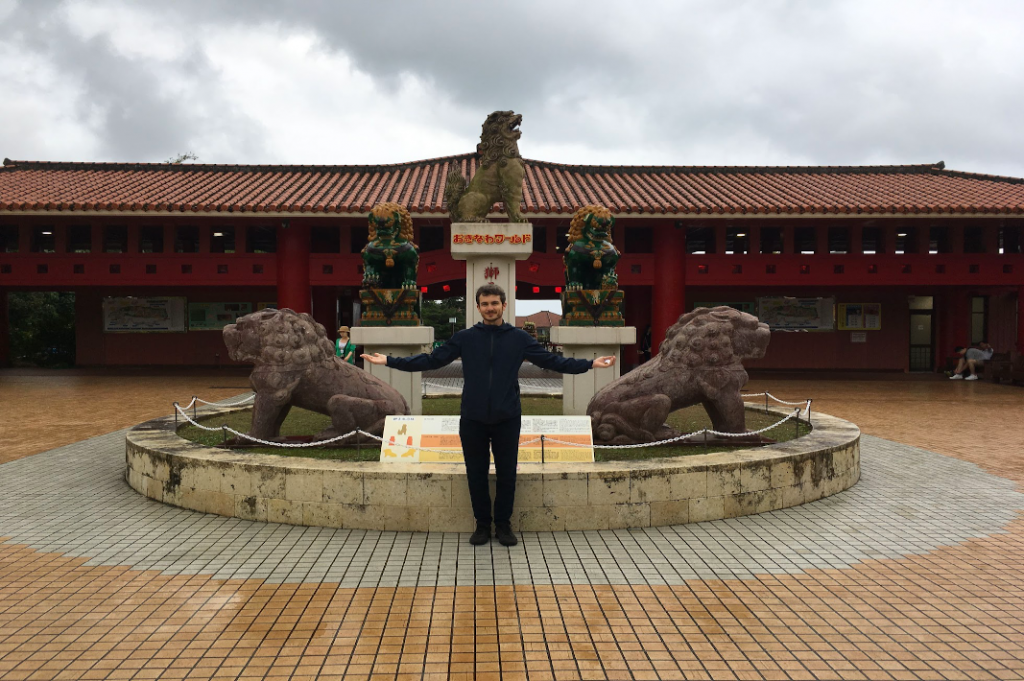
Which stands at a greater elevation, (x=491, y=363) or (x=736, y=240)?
(x=736, y=240)

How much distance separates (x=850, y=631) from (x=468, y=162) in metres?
16.3

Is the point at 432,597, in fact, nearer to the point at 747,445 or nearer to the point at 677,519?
the point at 677,519

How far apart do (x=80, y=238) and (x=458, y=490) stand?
16.6 m

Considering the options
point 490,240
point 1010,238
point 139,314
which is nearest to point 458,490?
point 490,240

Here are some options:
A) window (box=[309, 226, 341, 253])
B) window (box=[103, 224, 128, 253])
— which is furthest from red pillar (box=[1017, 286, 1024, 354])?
window (box=[103, 224, 128, 253])

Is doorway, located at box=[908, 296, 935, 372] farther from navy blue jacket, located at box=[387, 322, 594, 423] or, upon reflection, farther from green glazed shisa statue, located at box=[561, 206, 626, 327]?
navy blue jacket, located at box=[387, 322, 594, 423]

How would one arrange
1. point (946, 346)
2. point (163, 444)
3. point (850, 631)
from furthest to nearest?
point (946, 346) < point (163, 444) < point (850, 631)

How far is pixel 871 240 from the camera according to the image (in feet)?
53.3

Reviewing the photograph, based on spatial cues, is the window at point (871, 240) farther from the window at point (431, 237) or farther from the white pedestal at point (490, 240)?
the white pedestal at point (490, 240)

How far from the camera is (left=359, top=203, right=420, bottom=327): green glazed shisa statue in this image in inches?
275

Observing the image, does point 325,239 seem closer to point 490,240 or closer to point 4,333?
point 4,333

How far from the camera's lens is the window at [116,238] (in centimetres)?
1577

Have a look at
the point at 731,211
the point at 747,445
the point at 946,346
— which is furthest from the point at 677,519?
the point at 946,346

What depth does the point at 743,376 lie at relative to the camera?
17.2 feet
